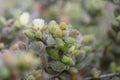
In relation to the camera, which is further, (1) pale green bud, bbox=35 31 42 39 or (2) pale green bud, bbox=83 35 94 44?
(2) pale green bud, bbox=83 35 94 44

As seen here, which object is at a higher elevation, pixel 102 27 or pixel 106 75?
pixel 102 27

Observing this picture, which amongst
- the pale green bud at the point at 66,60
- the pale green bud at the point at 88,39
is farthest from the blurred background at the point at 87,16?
the pale green bud at the point at 66,60

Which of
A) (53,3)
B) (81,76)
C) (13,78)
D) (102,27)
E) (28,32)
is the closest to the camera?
(13,78)

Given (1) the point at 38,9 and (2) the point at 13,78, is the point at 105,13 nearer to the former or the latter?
(1) the point at 38,9

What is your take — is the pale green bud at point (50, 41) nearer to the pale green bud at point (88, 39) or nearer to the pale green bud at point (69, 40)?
the pale green bud at point (69, 40)

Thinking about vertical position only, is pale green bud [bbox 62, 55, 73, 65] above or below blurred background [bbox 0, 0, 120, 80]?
below

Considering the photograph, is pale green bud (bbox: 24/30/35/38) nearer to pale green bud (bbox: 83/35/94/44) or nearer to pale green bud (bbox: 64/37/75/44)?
pale green bud (bbox: 64/37/75/44)

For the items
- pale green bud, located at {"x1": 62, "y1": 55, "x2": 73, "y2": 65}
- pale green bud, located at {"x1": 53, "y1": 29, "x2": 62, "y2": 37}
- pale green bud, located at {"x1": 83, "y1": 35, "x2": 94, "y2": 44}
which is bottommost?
pale green bud, located at {"x1": 62, "y1": 55, "x2": 73, "y2": 65}

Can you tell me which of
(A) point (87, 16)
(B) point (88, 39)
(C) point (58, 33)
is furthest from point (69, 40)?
(A) point (87, 16)

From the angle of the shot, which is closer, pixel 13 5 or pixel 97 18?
pixel 97 18

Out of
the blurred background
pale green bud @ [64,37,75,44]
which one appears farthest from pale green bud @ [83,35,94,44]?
pale green bud @ [64,37,75,44]

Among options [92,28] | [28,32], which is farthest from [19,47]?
[92,28]
